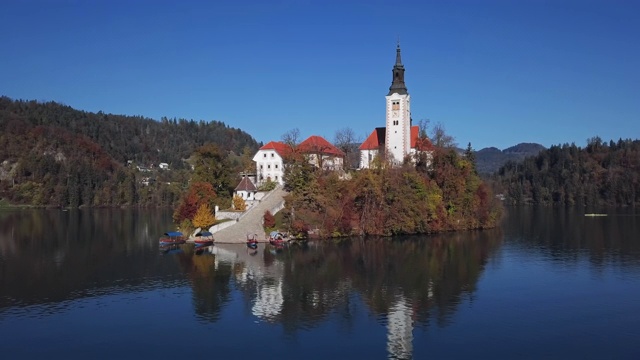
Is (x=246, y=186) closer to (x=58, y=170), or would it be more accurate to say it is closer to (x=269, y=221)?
(x=269, y=221)

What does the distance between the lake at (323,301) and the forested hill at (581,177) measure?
309 feet

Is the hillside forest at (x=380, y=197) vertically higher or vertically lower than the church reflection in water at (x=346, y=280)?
higher

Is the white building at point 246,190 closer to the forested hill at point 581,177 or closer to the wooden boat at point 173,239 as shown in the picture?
the wooden boat at point 173,239

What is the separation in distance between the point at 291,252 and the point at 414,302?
19.3 metres

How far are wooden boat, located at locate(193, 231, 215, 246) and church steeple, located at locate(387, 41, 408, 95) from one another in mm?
30399

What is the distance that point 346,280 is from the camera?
35.6m

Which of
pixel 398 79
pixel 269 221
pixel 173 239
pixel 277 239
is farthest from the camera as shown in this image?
pixel 398 79

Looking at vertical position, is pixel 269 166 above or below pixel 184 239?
above

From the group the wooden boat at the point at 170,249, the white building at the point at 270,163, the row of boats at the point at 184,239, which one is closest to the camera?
the wooden boat at the point at 170,249

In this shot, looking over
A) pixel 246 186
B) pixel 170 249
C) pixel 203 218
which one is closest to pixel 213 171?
pixel 246 186

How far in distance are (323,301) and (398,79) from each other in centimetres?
4366

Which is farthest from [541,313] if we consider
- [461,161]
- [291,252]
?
[461,161]

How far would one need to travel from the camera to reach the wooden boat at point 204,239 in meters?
50.5

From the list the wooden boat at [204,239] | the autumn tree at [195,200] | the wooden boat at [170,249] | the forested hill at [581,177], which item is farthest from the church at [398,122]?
the forested hill at [581,177]
